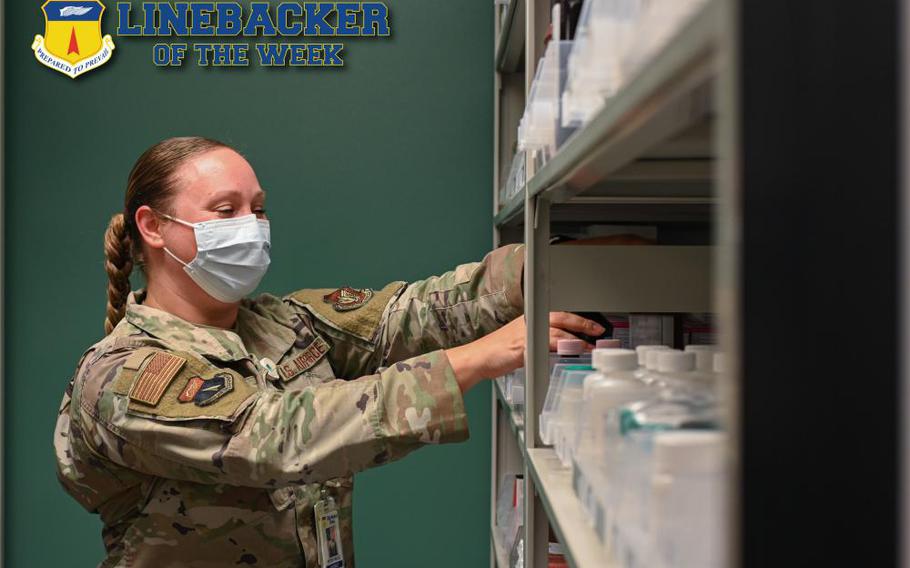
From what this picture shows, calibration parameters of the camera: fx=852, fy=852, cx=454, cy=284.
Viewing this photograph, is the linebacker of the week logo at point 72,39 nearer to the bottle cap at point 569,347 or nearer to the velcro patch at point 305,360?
the velcro patch at point 305,360

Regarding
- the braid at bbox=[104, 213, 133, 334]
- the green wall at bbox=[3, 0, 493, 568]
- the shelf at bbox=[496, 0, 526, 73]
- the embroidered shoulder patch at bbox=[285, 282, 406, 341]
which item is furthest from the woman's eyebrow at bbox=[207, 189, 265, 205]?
the green wall at bbox=[3, 0, 493, 568]

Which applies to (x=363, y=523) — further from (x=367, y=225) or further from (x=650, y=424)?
(x=650, y=424)

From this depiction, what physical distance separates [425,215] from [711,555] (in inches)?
109

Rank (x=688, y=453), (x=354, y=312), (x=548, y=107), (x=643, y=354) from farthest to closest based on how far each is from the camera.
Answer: (x=354, y=312)
(x=548, y=107)
(x=643, y=354)
(x=688, y=453)

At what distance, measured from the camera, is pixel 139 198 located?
2193mm

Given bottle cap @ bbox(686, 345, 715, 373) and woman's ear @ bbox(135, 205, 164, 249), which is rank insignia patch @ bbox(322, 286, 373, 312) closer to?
woman's ear @ bbox(135, 205, 164, 249)

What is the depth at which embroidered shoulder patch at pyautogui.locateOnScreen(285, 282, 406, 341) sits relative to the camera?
7.75 feet

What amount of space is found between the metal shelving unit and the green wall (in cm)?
87

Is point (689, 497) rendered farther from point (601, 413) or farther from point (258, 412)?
point (258, 412)

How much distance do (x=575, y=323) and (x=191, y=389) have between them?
79 cm

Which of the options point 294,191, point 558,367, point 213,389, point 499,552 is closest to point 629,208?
point 558,367

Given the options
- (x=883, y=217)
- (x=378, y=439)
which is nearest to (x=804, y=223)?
(x=883, y=217)

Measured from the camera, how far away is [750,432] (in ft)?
1.65

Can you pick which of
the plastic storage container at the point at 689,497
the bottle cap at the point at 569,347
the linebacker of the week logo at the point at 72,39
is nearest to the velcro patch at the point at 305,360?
the bottle cap at the point at 569,347
